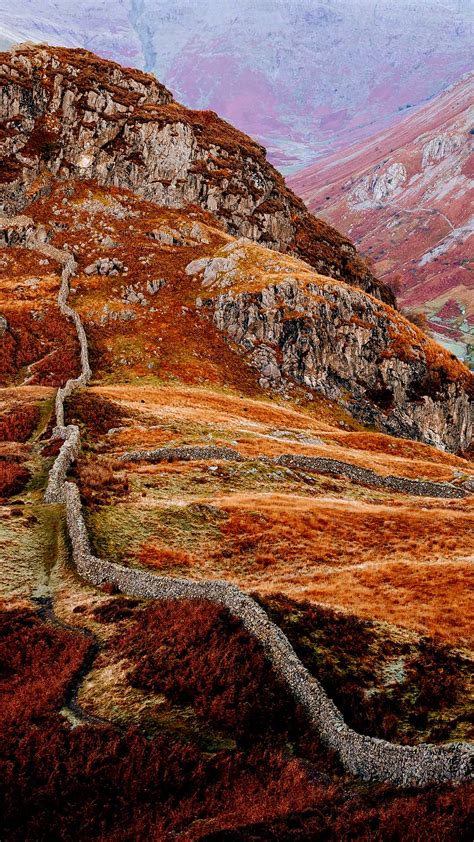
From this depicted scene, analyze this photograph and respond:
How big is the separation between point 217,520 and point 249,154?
114516 mm

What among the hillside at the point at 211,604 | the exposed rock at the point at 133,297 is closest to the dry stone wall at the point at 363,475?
the hillside at the point at 211,604

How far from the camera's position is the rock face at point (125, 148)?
106 m

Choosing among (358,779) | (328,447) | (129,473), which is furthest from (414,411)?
(358,779)

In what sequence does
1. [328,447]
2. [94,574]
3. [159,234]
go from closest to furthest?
1. [94,574]
2. [328,447]
3. [159,234]

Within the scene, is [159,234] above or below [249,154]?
below

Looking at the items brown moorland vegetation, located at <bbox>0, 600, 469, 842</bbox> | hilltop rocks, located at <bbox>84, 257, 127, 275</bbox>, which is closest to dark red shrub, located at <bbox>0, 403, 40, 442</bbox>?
brown moorland vegetation, located at <bbox>0, 600, 469, 842</bbox>

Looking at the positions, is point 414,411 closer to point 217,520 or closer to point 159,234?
point 159,234

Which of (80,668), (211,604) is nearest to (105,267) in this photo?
(211,604)

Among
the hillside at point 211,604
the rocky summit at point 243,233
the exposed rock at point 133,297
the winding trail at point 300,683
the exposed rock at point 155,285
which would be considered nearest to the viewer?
the hillside at point 211,604

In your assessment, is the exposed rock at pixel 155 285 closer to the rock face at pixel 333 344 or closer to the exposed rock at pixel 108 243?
the rock face at pixel 333 344

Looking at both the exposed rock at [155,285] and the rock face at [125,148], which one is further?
the rock face at [125,148]

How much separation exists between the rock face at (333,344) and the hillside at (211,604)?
7057 millimetres

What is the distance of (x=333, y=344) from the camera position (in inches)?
3519

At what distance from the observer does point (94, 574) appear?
2352 centimetres
